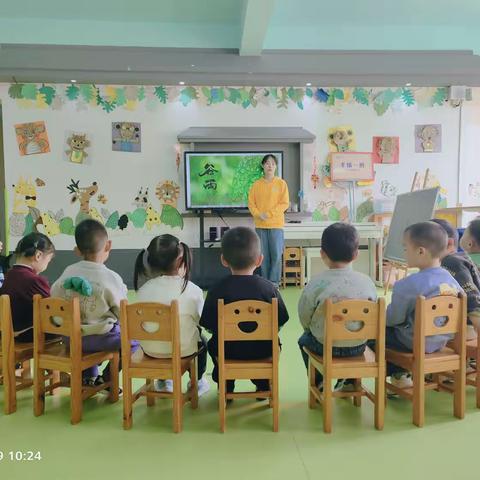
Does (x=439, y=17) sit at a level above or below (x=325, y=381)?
above

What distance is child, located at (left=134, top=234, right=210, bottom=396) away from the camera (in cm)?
177

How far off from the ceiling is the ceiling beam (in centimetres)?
2

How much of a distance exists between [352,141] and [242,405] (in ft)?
13.7

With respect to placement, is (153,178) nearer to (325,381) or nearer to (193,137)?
(193,137)

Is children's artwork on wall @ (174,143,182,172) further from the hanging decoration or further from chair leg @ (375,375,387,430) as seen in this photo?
chair leg @ (375,375,387,430)

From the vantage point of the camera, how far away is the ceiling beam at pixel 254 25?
11.6 feet

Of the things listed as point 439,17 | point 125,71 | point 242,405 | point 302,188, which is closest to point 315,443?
point 242,405

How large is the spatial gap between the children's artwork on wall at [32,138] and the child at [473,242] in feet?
15.2

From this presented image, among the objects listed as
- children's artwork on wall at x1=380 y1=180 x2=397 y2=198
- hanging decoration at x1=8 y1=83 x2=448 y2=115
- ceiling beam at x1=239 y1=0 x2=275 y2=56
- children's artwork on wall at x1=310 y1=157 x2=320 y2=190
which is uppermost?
ceiling beam at x1=239 y1=0 x2=275 y2=56

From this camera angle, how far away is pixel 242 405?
6.06ft

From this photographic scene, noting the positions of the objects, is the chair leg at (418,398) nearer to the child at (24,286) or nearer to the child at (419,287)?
the child at (419,287)

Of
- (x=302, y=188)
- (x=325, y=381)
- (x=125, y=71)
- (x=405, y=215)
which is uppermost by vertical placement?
(x=125, y=71)

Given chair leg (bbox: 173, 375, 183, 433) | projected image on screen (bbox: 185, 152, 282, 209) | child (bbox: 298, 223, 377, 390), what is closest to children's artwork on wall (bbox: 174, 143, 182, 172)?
projected image on screen (bbox: 185, 152, 282, 209)

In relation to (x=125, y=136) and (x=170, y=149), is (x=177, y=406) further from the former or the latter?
(x=125, y=136)
